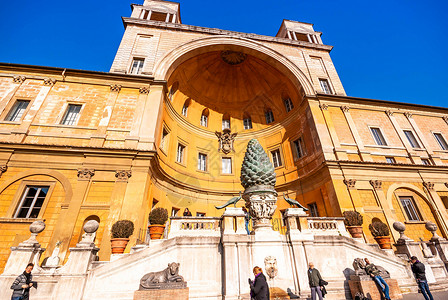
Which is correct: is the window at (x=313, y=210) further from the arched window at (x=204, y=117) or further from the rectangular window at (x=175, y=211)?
the arched window at (x=204, y=117)

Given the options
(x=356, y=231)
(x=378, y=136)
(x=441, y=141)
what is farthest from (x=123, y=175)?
(x=441, y=141)

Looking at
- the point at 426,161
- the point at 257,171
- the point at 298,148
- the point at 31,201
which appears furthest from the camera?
the point at 298,148

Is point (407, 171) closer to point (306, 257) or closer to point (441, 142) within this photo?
point (441, 142)

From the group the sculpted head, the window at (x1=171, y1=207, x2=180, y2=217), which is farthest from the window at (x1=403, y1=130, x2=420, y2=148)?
the sculpted head

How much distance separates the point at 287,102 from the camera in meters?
20.8

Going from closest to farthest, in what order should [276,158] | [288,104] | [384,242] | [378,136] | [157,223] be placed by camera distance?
[157,223], [384,242], [378,136], [276,158], [288,104]

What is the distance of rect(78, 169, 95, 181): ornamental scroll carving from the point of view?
11438 mm

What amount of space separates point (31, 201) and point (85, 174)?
282 centimetres

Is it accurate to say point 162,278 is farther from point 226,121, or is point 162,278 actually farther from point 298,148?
point 226,121

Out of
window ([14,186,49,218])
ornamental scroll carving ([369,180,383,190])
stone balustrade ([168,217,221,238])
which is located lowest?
stone balustrade ([168,217,221,238])

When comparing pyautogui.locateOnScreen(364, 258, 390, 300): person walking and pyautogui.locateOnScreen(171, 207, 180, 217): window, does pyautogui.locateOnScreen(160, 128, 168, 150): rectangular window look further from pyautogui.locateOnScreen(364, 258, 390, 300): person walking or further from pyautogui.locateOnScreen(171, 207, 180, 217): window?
pyautogui.locateOnScreen(364, 258, 390, 300): person walking

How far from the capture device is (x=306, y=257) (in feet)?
24.1

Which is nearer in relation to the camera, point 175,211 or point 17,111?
point 17,111

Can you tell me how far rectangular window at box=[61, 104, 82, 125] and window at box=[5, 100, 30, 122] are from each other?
2438 millimetres
